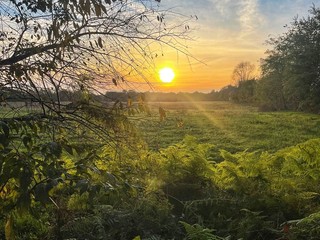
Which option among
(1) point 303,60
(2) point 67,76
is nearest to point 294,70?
(1) point 303,60

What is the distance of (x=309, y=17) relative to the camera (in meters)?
34.2

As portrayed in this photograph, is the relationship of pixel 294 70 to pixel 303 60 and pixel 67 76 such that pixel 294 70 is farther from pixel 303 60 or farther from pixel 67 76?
pixel 67 76

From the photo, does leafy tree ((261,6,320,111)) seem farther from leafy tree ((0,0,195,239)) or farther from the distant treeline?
leafy tree ((0,0,195,239))

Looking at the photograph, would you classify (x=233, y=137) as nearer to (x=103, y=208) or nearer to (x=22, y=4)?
(x=103, y=208)

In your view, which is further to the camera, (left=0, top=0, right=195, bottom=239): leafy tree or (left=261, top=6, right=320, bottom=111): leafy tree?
(left=261, top=6, right=320, bottom=111): leafy tree

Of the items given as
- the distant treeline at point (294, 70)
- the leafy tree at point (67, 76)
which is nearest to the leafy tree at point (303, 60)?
the distant treeline at point (294, 70)

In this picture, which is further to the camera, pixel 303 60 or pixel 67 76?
pixel 303 60

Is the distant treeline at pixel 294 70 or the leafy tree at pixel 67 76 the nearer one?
the leafy tree at pixel 67 76

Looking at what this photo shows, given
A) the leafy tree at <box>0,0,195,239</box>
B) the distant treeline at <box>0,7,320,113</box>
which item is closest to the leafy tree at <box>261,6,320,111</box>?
the distant treeline at <box>0,7,320,113</box>

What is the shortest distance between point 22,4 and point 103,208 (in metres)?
2.15

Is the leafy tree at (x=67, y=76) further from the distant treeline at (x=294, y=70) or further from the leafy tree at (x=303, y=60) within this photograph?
the leafy tree at (x=303, y=60)

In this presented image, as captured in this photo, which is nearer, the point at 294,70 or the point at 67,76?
the point at 67,76

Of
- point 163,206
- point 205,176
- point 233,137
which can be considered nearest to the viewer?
point 163,206

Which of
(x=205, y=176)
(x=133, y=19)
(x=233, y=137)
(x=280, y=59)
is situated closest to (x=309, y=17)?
(x=280, y=59)
